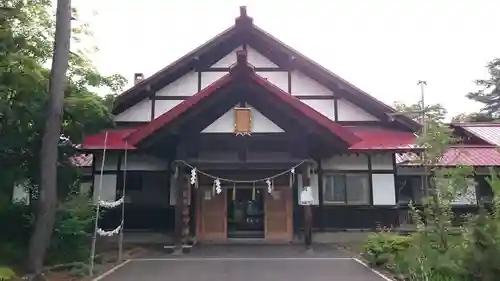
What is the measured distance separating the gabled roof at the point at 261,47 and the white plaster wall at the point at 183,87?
15 centimetres

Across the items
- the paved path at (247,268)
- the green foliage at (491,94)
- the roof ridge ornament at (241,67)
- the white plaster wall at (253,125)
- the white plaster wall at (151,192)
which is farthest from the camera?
the green foliage at (491,94)

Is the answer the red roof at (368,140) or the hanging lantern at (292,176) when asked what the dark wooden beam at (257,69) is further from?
the hanging lantern at (292,176)

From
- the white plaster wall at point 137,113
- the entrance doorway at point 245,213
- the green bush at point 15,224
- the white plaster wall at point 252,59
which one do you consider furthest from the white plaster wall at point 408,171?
the green bush at point 15,224

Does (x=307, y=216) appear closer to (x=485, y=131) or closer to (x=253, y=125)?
(x=253, y=125)

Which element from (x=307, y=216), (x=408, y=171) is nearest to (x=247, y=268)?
(x=307, y=216)

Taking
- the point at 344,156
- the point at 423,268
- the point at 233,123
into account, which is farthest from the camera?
the point at 344,156

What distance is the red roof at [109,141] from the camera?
13.2 meters

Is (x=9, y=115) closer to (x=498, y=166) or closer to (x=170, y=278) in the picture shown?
(x=170, y=278)

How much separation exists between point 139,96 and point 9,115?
6.00m

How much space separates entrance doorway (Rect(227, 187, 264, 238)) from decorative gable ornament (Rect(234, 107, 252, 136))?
8.55ft

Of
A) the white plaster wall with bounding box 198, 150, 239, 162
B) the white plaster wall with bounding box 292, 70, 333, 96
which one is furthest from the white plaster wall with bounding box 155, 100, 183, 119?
the white plaster wall with bounding box 292, 70, 333, 96

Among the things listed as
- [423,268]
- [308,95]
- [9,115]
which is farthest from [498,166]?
[9,115]

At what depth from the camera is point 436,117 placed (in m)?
8.31

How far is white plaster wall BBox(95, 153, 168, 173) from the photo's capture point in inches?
566
